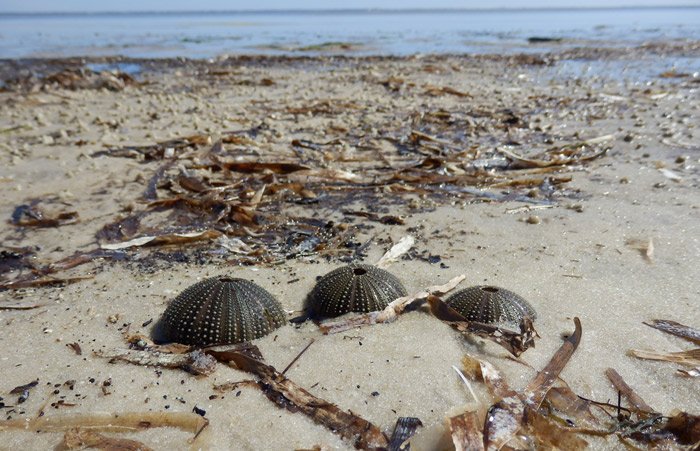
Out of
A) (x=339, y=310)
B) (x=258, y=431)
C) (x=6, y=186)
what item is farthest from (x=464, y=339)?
(x=6, y=186)

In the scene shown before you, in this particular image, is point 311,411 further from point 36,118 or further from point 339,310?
point 36,118

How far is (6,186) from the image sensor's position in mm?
6855

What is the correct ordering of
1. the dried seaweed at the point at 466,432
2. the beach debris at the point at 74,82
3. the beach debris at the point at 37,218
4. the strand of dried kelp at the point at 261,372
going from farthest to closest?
the beach debris at the point at 74,82 < the beach debris at the point at 37,218 < the strand of dried kelp at the point at 261,372 < the dried seaweed at the point at 466,432

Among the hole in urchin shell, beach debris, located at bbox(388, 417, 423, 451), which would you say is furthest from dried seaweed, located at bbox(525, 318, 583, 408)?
the hole in urchin shell

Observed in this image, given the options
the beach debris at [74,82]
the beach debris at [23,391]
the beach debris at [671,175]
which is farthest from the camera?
the beach debris at [74,82]

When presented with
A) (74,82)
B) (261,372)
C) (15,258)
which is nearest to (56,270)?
(15,258)

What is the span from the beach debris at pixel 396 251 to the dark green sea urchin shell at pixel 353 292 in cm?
58

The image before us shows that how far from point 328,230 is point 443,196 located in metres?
1.81

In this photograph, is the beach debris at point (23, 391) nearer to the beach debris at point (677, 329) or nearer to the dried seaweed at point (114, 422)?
the dried seaweed at point (114, 422)

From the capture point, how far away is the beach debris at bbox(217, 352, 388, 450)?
2730mm

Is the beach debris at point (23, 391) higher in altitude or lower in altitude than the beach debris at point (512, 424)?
lower

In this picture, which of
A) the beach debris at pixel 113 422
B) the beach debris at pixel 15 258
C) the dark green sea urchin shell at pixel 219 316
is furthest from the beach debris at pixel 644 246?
the beach debris at pixel 15 258

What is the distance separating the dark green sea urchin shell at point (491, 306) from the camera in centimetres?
375

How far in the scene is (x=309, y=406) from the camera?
295 centimetres
